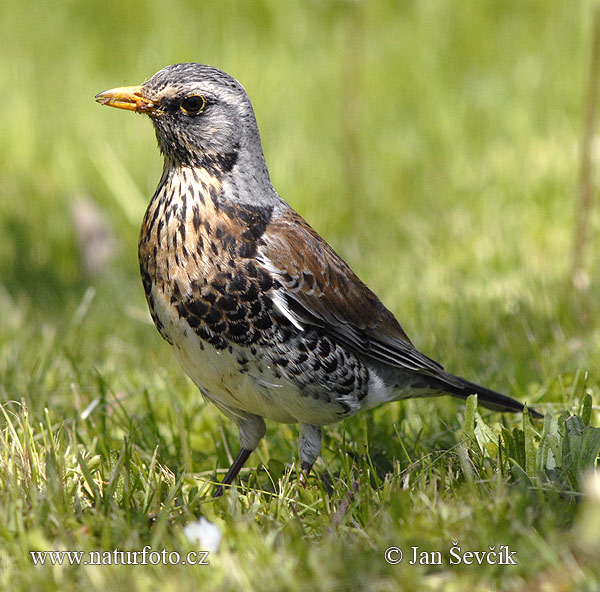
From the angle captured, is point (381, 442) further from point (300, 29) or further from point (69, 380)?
point (300, 29)

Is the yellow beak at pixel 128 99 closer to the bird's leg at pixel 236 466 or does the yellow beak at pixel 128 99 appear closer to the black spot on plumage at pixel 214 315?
the black spot on plumage at pixel 214 315

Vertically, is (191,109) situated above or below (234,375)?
above

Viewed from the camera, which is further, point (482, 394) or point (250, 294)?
point (482, 394)

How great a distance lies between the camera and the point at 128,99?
3305 millimetres

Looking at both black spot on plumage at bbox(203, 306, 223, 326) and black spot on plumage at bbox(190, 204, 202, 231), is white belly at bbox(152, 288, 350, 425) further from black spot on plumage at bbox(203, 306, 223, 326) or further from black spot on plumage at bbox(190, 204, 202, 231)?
black spot on plumage at bbox(190, 204, 202, 231)

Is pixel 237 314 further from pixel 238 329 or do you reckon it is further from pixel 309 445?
pixel 309 445

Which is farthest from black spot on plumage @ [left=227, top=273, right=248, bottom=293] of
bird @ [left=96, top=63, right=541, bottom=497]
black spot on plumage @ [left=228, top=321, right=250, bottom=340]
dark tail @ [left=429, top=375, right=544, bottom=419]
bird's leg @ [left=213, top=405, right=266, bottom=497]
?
dark tail @ [left=429, top=375, right=544, bottom=419]

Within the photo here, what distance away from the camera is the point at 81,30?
9.99 meters

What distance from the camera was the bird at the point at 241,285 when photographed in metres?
3.14

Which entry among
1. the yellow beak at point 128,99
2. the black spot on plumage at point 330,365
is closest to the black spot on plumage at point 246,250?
the black spot on plumage at point 330,365

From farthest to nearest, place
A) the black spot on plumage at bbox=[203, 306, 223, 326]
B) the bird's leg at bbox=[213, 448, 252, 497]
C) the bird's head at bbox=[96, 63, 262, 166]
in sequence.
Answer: the bird's leg at bbox=[213, 448, 252, 497] < the bird's head at bbox=[96, 63, 262, 166] < the black spot on plumage at bbox=[203, 306, 223, 326]

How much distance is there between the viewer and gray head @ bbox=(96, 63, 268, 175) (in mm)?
3324

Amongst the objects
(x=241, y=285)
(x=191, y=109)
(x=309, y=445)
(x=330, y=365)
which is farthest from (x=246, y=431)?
(x=191, y=109)

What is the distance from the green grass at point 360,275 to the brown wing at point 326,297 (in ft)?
1.13
